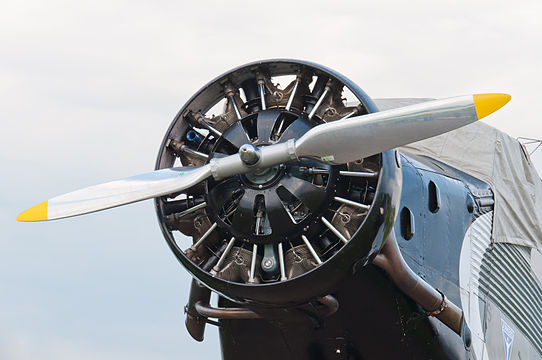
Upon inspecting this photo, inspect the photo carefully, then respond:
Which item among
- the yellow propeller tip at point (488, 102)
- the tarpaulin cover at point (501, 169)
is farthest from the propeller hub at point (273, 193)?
the tarpaulin cover at point (501, 169)

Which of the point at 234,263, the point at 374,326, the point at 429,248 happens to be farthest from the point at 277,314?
the point at 429,248

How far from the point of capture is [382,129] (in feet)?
24.0

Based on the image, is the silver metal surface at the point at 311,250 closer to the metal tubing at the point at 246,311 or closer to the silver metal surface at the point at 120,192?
the metal tubing at the point at 246,311

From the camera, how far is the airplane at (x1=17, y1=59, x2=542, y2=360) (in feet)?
24.6

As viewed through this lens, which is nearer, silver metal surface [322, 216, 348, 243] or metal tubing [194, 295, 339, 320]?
silver metal surface [322, 216, 348, 243]

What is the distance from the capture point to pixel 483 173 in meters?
11.3

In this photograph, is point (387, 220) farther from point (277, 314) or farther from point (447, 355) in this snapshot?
point (447, 355)

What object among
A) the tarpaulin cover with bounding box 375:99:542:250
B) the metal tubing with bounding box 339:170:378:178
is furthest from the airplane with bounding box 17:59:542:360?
the tarpaulin cover with bounding box 375:99:542:250

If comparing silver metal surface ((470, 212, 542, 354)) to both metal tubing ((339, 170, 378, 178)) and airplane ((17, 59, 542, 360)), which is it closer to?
airplane ((17, 59, 542, 360))

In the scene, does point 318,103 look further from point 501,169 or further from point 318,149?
point 501,169

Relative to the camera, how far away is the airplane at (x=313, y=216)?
7.51m

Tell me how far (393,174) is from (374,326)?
6.69 ft

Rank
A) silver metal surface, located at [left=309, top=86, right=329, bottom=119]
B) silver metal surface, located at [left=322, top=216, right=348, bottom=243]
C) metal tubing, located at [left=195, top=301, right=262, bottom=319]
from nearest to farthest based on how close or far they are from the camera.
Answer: silver metal surface, located at [left=322, top=216, right=348, bottom=243] < silver metal surface, located at [left=309, top=86, right=329, bottom=119] < metal tubing, located at [left=195, top=301, right=262, bottom=319]

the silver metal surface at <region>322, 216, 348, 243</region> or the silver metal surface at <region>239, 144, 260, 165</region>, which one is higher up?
the silver metal surface at <region>239, 144, 260, 165</region>
